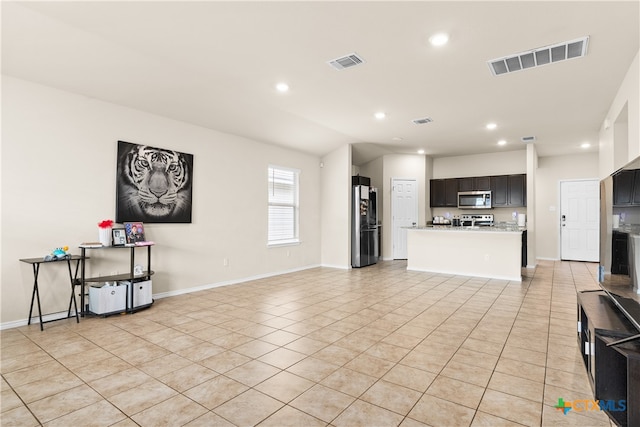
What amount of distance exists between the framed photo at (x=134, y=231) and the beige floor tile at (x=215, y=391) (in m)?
2.65

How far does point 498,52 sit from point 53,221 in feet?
16.8

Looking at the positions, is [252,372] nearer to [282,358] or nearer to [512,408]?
[282,358]

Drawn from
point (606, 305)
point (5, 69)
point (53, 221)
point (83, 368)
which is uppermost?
point (5, 69)

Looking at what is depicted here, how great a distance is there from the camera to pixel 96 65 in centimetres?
352

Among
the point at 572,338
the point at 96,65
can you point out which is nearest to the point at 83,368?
the point at 96,65

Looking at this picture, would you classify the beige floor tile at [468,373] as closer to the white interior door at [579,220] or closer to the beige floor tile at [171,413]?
the beige floor tile at [171,413]

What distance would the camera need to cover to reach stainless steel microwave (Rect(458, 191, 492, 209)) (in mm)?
8406

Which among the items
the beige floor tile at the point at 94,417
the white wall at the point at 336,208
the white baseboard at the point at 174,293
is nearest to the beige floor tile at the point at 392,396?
the beige floor tile at the point at 94,417

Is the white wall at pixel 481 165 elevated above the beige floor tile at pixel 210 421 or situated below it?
above

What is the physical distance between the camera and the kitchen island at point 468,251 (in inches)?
240

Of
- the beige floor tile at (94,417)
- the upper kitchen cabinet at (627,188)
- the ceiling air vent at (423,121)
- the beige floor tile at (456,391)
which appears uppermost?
the ceiling air vent at (423,121)

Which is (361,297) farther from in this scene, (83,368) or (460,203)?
(460,203)

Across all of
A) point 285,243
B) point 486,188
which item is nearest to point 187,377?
point 285,243

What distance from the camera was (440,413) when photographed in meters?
2.01
